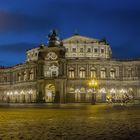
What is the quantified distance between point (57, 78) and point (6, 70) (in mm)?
29691

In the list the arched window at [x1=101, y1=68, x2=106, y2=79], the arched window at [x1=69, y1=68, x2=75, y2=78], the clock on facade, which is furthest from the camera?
the arched window at [x1=101, y1=68, x2=106, y2=79]

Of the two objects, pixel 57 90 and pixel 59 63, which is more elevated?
pixel 59 63

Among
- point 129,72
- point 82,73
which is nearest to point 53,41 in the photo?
point 82,73

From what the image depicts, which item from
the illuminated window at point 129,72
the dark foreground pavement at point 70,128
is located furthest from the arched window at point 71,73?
the dark foreground pavement at point 70,128

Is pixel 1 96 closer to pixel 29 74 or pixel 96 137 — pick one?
pixel 29 74

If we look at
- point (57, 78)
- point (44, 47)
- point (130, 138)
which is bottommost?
point (130, 138)

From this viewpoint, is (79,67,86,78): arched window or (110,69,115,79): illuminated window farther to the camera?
(110,69,115,79): illuminated window

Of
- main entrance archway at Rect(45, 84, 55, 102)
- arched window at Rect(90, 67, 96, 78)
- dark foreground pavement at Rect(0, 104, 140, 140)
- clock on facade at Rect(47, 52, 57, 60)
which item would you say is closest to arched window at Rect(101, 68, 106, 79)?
arched window at Rect(90, 67, 96, 78)

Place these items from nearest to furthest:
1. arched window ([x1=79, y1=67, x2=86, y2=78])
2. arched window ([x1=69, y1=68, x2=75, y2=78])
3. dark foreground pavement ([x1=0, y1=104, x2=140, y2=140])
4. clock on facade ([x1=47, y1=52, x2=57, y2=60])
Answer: dark foreground pavement ([x1=0, y1=104, x2=140, y2=140]), clock on facade ([x1=47, y1=52, x2=57, y2=60]), arched window ([x1=69, y1=68, x2=75, y2=78]), arched window ([x1=79, y1=67, x2=86, y2=78])

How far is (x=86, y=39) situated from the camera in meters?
117

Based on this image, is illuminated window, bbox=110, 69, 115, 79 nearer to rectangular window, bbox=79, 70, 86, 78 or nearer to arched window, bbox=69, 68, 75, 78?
rectangular window, bbox=79, 70, 86, 78

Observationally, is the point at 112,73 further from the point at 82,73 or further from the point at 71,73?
the point at 71,73

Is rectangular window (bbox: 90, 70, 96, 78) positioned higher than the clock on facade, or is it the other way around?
the clock on facade

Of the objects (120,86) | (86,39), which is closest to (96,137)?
(120,86)
